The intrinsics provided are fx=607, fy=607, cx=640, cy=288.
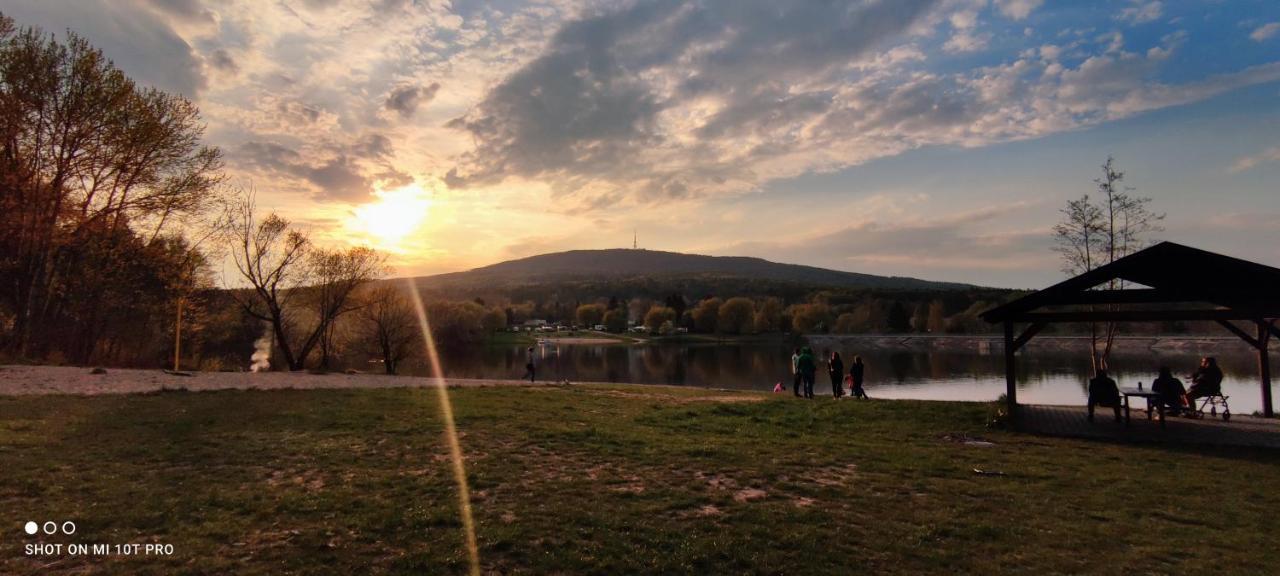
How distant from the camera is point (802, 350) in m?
20.0

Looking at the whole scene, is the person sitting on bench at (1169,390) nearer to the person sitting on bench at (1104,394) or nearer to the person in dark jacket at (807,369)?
the person sitting on bench at (1104,394)

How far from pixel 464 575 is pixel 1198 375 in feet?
56.4

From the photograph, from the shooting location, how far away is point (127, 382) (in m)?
15.0

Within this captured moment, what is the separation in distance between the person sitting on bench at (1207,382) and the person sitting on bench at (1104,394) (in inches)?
86.4

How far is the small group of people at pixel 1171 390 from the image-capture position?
12.9m

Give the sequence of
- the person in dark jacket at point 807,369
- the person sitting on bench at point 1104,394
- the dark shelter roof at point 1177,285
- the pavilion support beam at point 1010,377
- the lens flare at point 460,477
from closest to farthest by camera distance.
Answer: the lens flare at point 460,477 < the dark shelter roof at point 1177,285 < the person sitting on bench at point 1104,394 < the pavilion support beam at point 1010,377 < the person in dark jacket at point 807,369

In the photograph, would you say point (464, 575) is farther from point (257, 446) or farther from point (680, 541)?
point (257, 446)

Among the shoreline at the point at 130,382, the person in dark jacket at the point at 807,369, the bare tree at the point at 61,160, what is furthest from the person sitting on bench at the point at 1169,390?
the bare tree at the point at 61,160

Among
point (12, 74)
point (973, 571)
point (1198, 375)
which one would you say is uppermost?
point (12, 74)

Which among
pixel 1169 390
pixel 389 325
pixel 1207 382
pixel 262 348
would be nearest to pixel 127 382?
pixel 389 325

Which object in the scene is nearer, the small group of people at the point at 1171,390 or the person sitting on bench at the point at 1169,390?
the small group of people at the point at 1171,390

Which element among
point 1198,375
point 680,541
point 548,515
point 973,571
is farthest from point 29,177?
point 1198,375

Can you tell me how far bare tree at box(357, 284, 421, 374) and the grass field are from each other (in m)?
26.1

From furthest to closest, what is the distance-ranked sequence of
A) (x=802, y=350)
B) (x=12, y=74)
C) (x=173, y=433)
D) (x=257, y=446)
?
(x=802, y=350)
(x=12, y=74)
(x=173, y=433)
(x=257, y=446)
